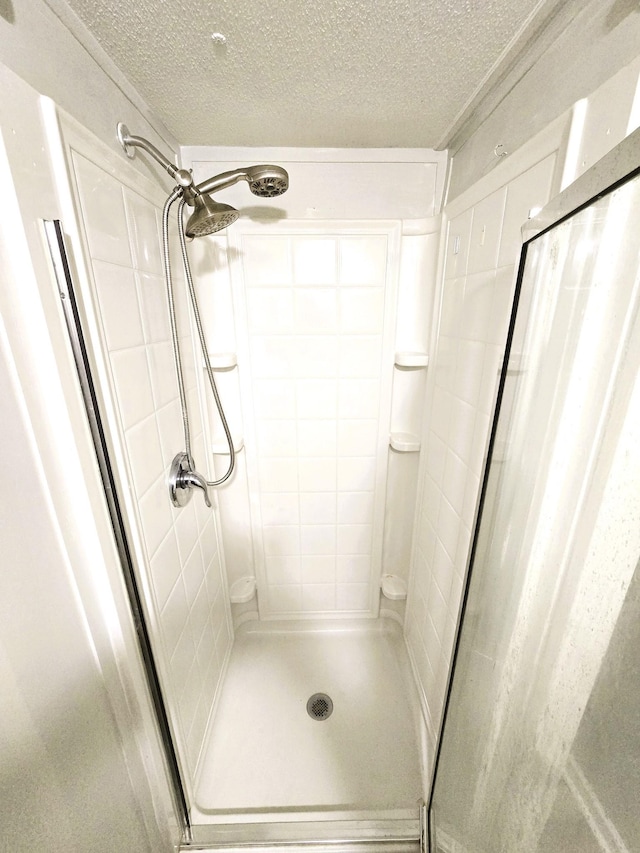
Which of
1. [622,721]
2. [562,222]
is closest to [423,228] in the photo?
[562,222]

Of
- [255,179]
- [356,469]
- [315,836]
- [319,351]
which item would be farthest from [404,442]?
[315,836]

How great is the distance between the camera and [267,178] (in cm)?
78

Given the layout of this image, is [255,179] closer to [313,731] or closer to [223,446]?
[223,446]

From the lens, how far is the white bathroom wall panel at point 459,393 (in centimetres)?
70

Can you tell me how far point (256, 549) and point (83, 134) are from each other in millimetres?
1339

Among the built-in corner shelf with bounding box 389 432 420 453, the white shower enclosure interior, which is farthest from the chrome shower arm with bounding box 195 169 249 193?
the built-in corner shelf with bounding box 389 432 420 453

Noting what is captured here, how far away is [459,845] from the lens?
2.31 ft

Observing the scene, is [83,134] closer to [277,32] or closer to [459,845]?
[277,32]

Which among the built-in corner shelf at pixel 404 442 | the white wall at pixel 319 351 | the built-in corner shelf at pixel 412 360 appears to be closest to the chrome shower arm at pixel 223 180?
the white wall at pixel 319 351

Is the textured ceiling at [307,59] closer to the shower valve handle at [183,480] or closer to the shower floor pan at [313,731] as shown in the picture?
the shower valve handle at [183,480]

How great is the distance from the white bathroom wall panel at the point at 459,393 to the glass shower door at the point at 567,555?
0.68ft

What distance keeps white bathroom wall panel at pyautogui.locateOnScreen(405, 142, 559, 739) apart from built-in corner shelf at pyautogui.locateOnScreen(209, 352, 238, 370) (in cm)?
69

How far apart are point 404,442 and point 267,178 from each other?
2.97 ft

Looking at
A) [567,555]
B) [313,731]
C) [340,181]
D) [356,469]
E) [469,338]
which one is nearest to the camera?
[567,555]
